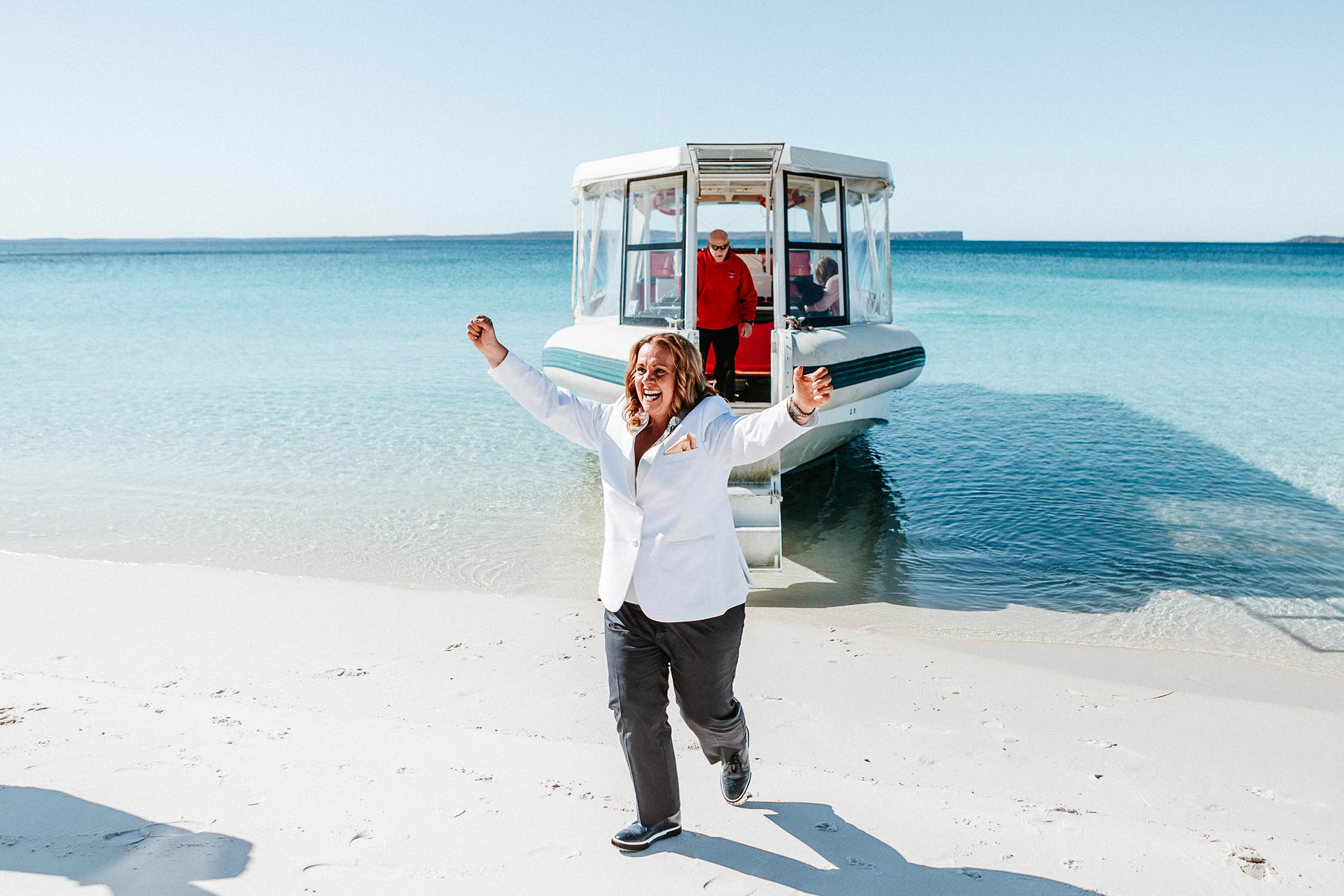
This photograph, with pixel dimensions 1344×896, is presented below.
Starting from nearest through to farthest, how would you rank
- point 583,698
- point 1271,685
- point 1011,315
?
point 583,698, point 1271,685, point 1011,315

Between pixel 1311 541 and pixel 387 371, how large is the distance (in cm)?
1358

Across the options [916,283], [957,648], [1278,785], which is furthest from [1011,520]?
[916,283]

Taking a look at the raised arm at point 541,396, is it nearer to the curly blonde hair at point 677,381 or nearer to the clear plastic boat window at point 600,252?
the curly blonde hair at point 677,381

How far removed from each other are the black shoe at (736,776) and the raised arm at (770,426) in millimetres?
979

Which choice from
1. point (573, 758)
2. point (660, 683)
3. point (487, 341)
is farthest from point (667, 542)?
point (573, 758)

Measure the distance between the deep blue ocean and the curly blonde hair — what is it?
3404 millimetres

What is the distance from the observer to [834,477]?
30.1 feet

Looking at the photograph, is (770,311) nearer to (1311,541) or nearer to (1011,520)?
(1011,520)

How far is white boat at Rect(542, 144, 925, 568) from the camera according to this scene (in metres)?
7.12

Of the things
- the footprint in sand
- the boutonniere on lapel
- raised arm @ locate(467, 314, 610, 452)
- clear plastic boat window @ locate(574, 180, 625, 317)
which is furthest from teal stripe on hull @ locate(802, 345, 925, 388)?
the boutonniere on lapel

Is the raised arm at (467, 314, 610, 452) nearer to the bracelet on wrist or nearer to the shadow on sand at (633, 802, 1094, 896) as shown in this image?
the bracelet on wrist

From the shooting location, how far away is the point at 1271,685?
464 centimetres

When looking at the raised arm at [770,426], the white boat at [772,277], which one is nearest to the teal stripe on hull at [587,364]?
the white boat at [772,277]

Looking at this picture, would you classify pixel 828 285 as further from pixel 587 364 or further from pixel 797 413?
pixel 797 413
